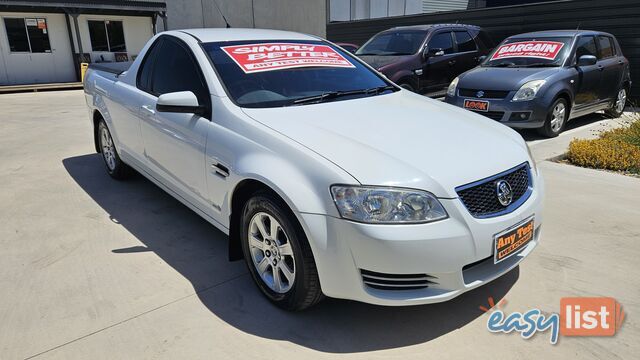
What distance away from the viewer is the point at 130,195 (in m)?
4.76

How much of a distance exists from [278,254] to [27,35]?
18206mm

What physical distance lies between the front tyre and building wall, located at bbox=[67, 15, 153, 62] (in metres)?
17.6

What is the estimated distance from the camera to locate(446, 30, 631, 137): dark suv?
664 centimetres

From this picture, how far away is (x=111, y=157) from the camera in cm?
512

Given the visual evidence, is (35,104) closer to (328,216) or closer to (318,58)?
(318,58)

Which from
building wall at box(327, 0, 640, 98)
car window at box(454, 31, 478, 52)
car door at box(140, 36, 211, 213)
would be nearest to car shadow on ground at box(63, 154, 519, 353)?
car door at box(140, 36, 211, 213)

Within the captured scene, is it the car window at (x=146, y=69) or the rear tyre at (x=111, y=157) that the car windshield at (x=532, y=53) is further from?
the rear tyre at (x=111, y=157)

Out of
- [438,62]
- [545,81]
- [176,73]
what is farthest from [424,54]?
[176,73]

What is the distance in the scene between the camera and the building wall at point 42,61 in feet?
Answer: 53.5

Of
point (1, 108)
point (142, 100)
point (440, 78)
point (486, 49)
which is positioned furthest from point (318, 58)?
point (1, 108)

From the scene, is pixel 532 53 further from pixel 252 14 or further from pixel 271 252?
pixel 252 14

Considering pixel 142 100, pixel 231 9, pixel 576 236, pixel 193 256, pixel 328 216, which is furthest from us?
pixel 231 9

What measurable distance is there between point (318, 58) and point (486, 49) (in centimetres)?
786

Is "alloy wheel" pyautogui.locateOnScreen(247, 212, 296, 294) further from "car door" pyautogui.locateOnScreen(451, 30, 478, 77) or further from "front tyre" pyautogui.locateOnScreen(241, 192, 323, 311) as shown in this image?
"car door" pyautogui.locateOnScreen(451, 30, 478, 77)
